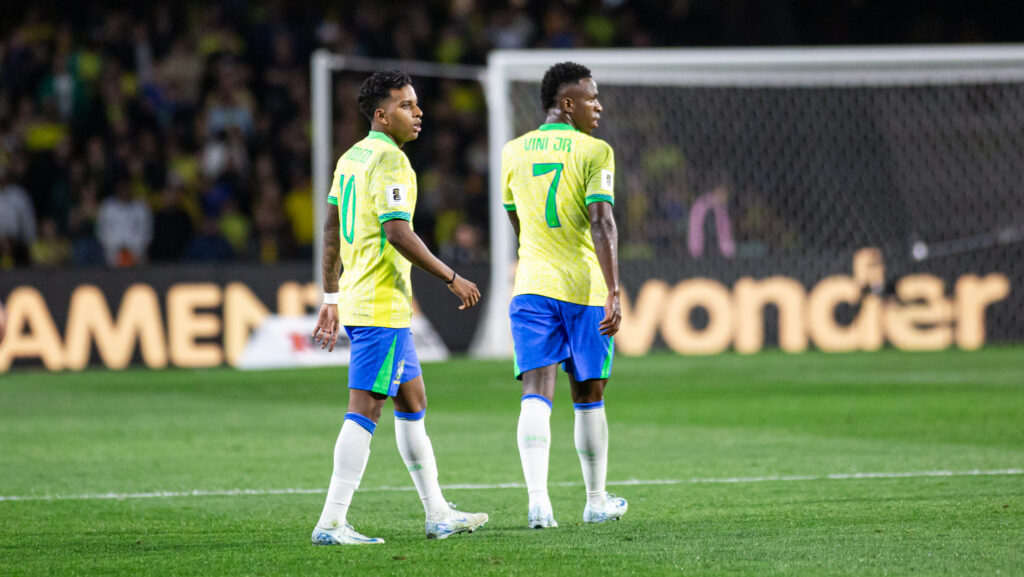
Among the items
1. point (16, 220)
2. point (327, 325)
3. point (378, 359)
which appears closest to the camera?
point (378, 359)

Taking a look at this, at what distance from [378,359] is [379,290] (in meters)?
0.26

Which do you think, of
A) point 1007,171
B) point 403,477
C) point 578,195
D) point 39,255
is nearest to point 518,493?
point 403,477

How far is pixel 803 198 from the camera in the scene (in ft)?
60.1

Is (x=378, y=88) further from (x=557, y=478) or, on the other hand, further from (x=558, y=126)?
(x=557, y=478)

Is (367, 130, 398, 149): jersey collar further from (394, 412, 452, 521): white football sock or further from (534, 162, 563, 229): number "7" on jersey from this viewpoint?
(394, 412, 452, 521): white football sock

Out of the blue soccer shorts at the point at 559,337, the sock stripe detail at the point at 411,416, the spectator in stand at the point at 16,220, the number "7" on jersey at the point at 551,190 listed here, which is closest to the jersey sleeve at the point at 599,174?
the number "7" on jersey at the point at 551,190

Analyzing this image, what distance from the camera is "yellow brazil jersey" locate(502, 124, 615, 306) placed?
6008 millimetres

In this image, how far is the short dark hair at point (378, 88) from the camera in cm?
562

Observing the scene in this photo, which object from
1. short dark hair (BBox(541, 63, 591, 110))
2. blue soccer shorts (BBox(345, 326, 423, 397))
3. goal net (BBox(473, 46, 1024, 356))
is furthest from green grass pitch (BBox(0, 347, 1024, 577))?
goal net (BBox(473, 46, 1024, 356))

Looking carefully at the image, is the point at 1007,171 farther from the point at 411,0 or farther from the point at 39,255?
the point at 39,255

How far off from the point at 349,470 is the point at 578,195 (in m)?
1.47

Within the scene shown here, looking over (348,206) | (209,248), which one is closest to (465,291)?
(348,206)

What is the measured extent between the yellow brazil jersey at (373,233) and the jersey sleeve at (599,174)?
30.9 inches

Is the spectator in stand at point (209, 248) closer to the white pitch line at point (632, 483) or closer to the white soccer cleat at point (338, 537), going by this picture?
the white pitch line at point (632, 483)
